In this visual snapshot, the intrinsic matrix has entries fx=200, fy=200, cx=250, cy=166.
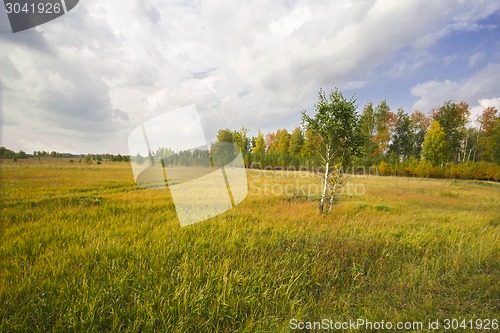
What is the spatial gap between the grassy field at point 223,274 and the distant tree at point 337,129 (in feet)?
13.4

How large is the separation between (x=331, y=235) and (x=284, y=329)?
4211 mm

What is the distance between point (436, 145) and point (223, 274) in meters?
52.4

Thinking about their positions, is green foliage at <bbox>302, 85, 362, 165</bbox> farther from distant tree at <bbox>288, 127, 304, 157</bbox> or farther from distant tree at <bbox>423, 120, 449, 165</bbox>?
distant tree at <bbox>288, 127, 304, 157</bbox>

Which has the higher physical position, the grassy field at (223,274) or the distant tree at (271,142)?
the distant tree at (271,142)

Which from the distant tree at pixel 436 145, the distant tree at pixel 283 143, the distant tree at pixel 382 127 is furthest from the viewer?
the distant tree at pixel 283 143

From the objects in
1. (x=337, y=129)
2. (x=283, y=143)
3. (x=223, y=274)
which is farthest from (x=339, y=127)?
(x=283, y=143)

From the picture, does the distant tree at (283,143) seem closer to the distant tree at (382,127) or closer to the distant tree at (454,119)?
the distant tree at (382,127)

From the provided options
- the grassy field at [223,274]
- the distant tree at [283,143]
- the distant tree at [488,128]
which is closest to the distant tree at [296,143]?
the distant tree at [283,143]

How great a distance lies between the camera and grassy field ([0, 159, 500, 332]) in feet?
10.1

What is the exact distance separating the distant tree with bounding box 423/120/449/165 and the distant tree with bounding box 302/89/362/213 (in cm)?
4339

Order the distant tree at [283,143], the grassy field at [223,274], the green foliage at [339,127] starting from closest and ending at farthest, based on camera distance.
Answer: the grassy field at [223,274], the green foliage at [339,127], the distant tree at [283,143]

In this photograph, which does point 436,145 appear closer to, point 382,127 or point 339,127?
point 382,127

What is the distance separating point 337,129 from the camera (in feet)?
31.7

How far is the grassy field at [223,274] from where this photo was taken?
10.1 ft
